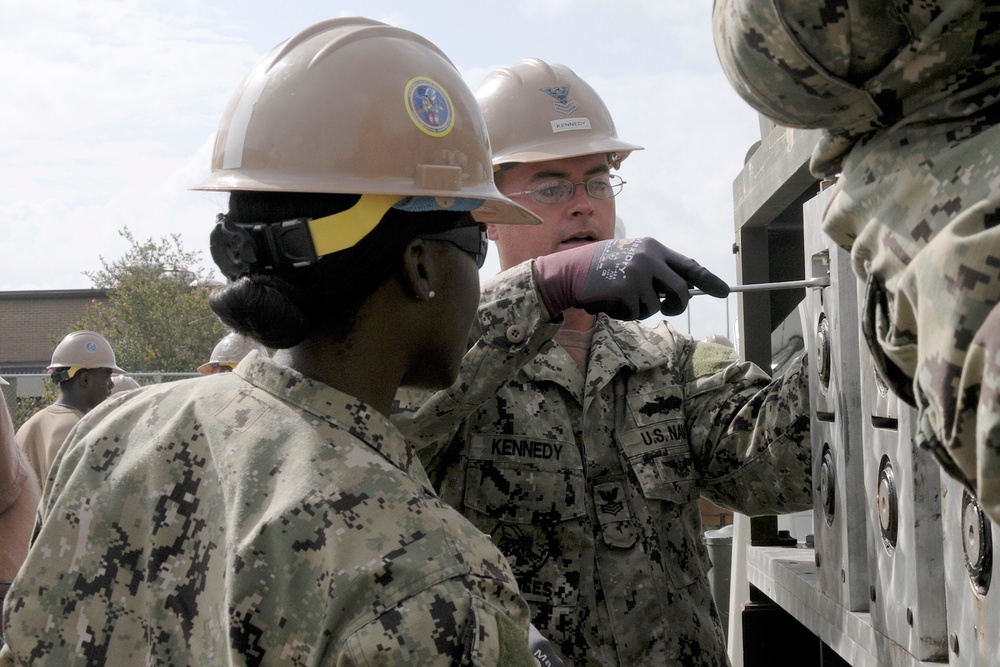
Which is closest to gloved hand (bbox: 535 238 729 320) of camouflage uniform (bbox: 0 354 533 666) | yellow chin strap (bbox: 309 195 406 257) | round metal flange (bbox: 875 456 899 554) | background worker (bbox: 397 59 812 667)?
background worker (bbox: 397 59 812 667)

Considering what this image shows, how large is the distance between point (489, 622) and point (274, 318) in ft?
1.83

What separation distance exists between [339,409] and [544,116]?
180 centimetres

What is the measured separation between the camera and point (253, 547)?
1411 millimetres

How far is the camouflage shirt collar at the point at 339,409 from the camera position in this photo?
1581 millimetres

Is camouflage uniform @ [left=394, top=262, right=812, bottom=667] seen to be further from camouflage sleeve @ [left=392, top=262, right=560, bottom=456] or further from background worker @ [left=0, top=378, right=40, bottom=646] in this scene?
background worker @ [left=0, top=378, right=40, bottom=646]

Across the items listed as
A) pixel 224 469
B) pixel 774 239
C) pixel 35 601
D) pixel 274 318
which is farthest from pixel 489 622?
pixel 774 239

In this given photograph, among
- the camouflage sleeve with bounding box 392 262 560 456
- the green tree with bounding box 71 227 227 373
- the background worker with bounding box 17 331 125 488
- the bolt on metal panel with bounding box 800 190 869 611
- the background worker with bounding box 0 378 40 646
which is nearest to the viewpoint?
the bolt on metal panel with bounding box 800 190 869 611

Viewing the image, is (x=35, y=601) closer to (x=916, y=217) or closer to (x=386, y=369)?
(x=386, y=369)

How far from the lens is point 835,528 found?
2.21 meters

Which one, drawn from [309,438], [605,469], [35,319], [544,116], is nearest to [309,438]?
[309,438]

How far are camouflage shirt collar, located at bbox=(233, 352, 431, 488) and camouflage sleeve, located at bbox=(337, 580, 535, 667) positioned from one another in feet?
0.82

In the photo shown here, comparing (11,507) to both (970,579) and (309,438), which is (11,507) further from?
(970,579)

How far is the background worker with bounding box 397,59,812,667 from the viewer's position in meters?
2.67

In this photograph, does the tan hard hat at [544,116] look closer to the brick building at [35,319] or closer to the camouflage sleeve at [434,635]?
the camouflage sleeve at [434,635]
